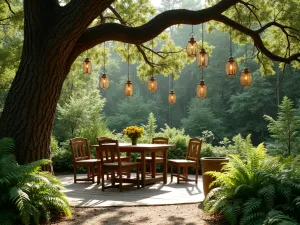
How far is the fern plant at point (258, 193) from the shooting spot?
435 cm

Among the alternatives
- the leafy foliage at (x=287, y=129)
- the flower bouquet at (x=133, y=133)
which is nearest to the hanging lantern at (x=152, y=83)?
the flower bouquet at (x=133, y=133)

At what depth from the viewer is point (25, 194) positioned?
4.47m

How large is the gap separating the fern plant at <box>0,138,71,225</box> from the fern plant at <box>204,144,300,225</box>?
206 centimetres

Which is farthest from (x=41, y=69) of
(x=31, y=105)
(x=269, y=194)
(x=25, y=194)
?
(x=269, y=194)

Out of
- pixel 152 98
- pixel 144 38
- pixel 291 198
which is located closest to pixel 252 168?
pixel 291 198

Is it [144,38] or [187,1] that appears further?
[187,1]

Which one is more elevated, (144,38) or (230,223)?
(144,38)

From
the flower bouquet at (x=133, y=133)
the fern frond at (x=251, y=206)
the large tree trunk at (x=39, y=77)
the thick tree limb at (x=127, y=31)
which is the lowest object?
the fern frond at (x=251, y=206)

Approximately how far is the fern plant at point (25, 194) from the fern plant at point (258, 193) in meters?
2.06

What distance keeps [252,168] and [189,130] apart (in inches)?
1182

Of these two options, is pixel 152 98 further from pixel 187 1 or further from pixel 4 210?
pixel 4 210

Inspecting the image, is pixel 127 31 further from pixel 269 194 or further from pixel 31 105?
pixel 269 194

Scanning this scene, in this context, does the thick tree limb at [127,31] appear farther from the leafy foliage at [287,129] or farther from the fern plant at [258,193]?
the leafy foliage at [287,129]

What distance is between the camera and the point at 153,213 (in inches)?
221
